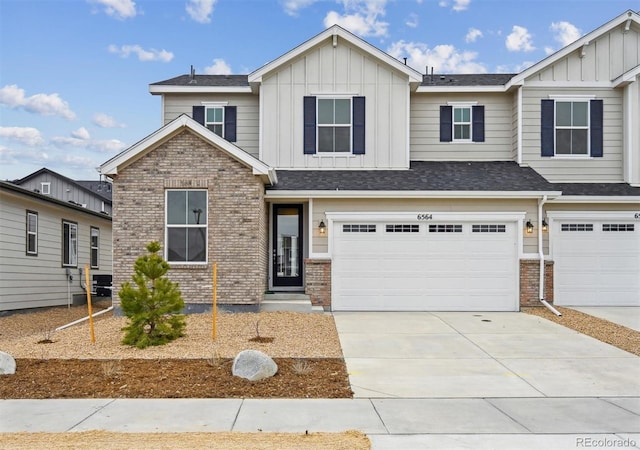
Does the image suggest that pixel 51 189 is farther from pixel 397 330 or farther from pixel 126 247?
pixel 397 330

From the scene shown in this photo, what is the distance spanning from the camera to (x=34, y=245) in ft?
55.0

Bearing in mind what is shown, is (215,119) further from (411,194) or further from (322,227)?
(411,194)

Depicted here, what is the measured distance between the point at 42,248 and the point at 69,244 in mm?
2002

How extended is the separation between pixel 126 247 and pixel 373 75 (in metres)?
8.17

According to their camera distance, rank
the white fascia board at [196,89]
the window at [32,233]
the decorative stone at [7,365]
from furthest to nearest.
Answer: the white fascia board at [196,89] < the window at [32,233] < the decorative stone at [7,365]

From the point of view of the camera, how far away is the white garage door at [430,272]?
1508 cm

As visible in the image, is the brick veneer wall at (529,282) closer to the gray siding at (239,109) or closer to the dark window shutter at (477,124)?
the dark window shutter at (477,124)

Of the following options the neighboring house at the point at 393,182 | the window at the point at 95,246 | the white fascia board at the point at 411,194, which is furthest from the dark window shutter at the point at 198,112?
the window at the point at 95,246

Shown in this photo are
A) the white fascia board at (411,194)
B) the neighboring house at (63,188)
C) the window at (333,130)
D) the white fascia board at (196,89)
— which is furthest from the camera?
the neighboring house at (63,188)

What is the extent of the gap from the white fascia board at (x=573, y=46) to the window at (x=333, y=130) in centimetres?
483

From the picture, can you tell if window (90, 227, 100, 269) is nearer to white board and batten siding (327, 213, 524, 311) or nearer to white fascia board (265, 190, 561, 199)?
white fascia board (265, 190, 561, 199)

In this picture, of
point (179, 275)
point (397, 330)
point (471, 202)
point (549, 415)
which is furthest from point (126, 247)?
point (549, 415)

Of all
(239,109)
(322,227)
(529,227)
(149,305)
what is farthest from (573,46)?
(149,305)

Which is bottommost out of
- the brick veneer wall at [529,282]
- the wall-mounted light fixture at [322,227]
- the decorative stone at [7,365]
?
the decorative stone at [7,365]
